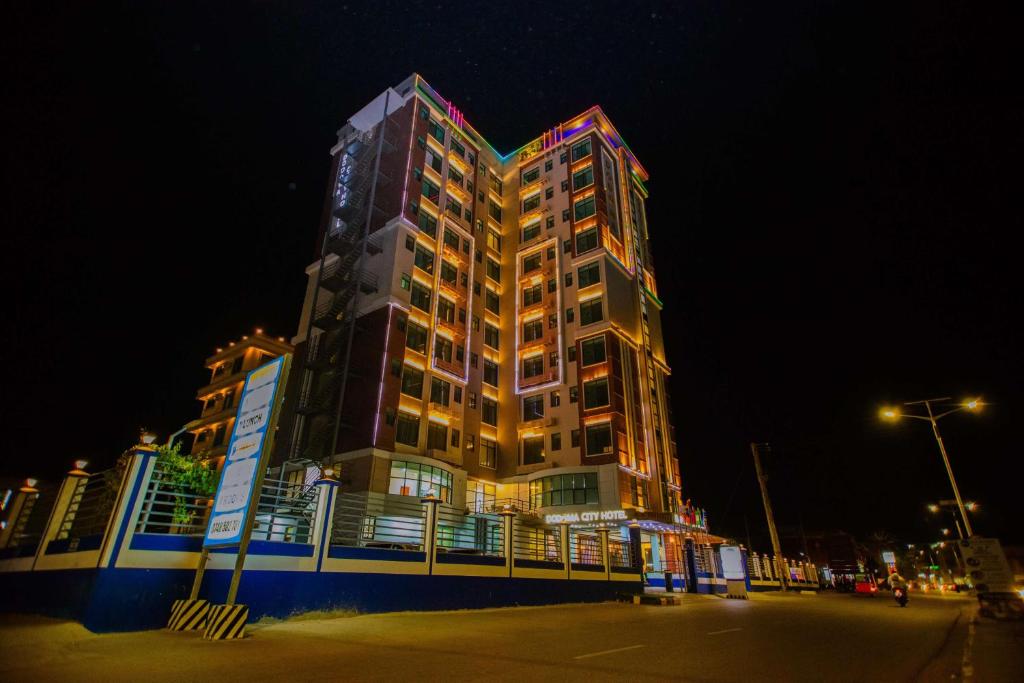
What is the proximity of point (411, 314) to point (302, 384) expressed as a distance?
31.3ft

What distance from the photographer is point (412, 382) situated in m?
36.9

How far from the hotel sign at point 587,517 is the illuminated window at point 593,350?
12.2 metres

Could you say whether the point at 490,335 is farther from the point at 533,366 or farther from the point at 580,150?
the point at 580,150

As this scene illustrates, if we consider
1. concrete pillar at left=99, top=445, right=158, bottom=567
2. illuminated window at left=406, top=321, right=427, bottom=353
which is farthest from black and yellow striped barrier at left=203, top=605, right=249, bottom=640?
illuminated window at left=406, top=321, right=427, bottom=353

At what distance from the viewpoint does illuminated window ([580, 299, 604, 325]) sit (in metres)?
44.4

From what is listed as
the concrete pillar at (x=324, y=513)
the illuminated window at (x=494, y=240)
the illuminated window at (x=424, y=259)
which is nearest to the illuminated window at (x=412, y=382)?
the illuminated window at (x=424, y=259)

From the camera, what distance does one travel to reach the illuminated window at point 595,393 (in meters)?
40.8

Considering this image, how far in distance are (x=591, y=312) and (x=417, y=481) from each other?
21269 millimetres

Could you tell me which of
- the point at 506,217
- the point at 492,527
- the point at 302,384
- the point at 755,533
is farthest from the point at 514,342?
the point at 755,533

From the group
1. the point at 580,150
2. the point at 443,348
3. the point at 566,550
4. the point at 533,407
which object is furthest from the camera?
the point at 580,150

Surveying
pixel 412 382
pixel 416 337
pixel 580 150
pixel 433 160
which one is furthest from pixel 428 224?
pixel 580 150

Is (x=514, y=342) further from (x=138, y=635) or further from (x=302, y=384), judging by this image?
(x=138, y=635)

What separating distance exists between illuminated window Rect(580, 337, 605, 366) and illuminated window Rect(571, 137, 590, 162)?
20619mm

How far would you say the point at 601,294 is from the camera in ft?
147
